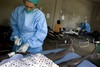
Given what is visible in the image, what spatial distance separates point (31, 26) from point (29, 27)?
1.0 inches

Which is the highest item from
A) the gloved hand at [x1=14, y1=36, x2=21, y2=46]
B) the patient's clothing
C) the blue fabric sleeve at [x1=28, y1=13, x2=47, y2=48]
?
the blue fabric sleeve at [x1=28, y1=13, x2=47, y2=48]

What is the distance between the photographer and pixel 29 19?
1.54 m

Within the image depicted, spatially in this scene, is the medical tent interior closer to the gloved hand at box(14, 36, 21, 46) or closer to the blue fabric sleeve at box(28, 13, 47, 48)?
the blue fabric sleeve at box(28, 13, 47, 48)

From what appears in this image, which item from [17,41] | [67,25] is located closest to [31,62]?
[17,41]

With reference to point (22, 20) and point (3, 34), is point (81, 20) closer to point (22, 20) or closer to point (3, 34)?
point (3, 34)

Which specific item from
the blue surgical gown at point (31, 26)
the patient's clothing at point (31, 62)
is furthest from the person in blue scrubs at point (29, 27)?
the patient's clothing at point (31, 62)

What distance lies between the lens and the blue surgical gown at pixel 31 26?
152 centimetres

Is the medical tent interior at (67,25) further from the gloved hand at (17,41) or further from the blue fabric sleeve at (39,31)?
the gloved hand at (17,41)

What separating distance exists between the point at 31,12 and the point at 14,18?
224 millimetres

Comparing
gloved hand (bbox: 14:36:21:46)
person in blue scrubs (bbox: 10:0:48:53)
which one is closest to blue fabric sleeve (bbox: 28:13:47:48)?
person in blue scrubs (bbox: 10:0:48:53)

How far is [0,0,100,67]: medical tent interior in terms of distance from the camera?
2252 mm

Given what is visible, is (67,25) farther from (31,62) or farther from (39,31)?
(31,62)

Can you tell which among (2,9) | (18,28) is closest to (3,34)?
(2,9)

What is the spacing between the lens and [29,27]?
1.52 meters
